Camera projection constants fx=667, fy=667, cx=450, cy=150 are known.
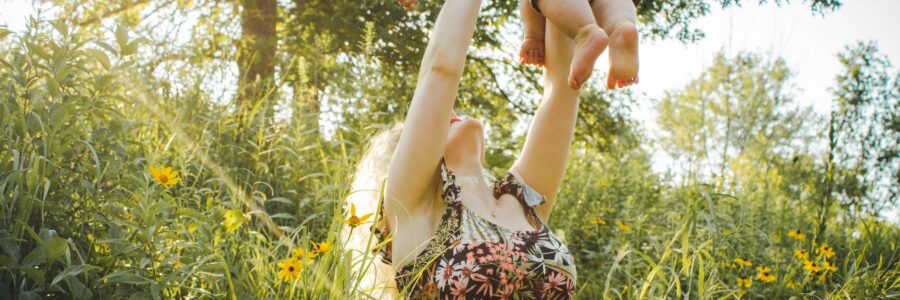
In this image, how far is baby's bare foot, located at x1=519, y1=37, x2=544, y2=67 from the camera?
228cm

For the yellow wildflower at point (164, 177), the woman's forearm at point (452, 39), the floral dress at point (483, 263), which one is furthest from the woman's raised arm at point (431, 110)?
the yellow wildflower at point (164, 177)

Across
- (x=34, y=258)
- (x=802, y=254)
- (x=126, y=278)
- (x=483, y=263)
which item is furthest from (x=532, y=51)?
(x=802, y=254)

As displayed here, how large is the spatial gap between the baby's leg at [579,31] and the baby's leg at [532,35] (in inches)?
8.3

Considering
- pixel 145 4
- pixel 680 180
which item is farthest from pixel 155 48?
pixel 145 4

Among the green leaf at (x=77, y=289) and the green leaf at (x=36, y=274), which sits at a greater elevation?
the green leaf at (x=36, y=274)

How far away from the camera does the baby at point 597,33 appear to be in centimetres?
178

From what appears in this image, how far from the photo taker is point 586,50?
5.81ft

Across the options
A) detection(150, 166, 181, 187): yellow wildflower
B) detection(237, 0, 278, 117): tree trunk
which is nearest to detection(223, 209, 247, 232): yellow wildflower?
detection(150, 166, 181, 187): yellow wildflower

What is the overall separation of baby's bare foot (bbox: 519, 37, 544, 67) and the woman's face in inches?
12.1

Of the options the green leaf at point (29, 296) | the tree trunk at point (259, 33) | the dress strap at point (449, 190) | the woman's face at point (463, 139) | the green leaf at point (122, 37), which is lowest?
the green leaf at point (29, 296)

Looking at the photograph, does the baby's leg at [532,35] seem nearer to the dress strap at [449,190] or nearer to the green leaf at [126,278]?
the dress strap at [449,190]

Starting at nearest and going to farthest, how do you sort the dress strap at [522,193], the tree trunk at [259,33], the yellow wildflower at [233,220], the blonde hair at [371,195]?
the yellow wildflower at [233,220], the dress strap at [522,193], the blonde hair at [371,195], the tree trunk at [259,33]

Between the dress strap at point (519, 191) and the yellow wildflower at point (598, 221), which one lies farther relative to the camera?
the yellow wildflower at point (598, 221)

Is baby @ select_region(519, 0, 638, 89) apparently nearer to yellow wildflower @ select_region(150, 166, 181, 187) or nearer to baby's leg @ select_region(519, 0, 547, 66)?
baby's leg @ select_region(519, 0, 547, 66)
